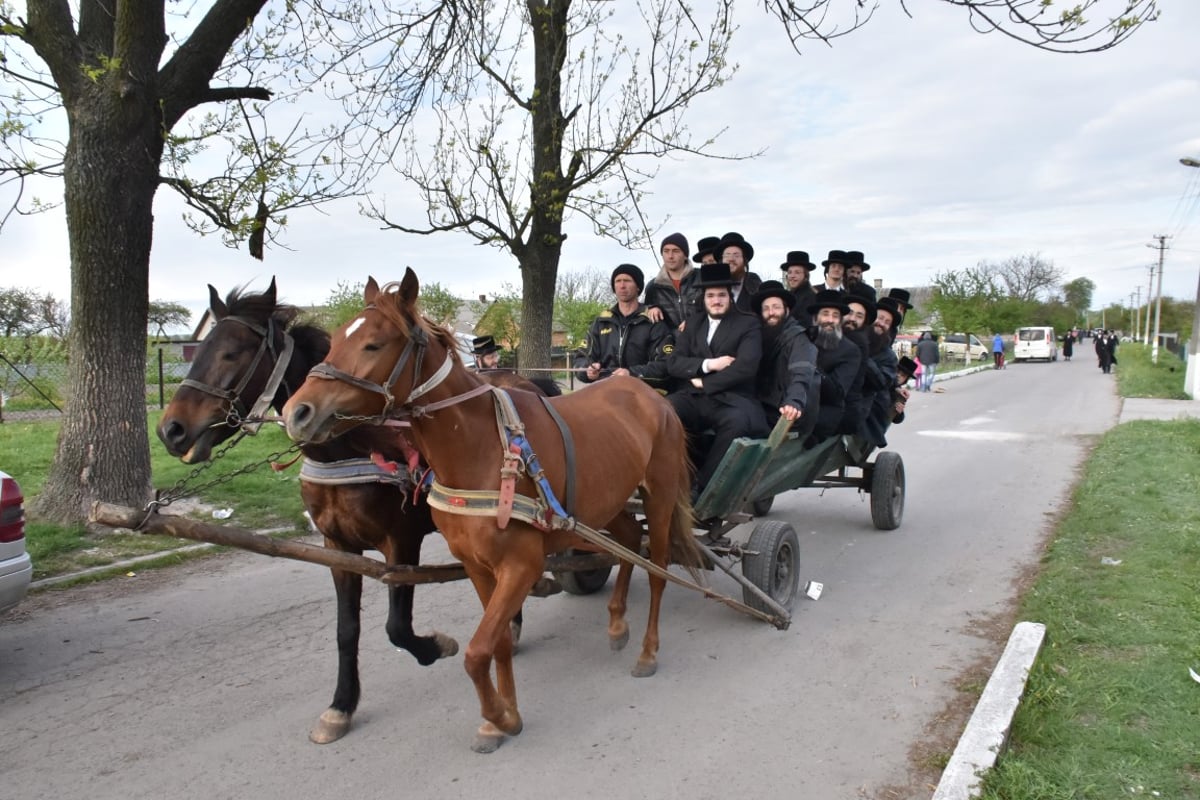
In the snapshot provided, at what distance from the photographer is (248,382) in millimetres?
3713

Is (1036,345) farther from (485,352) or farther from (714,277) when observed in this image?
(714,277)

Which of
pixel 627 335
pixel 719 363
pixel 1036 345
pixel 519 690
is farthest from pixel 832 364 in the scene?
pixel 1036 345

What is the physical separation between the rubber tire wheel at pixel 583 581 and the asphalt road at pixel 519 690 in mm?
81

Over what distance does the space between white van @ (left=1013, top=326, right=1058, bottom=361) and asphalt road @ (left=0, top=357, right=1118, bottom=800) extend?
44.4 metres

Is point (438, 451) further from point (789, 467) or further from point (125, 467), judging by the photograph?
point (125, 467)

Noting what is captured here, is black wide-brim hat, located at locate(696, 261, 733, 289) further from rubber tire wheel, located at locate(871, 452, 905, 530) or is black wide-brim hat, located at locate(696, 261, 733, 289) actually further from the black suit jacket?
rubber tire wheel, located at locate(871, 452, 905, 530)

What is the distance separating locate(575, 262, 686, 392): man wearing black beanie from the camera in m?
6.32

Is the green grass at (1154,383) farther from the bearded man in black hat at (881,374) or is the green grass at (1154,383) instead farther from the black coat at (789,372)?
the black coat at (789,372)

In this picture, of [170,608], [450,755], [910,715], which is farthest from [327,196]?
[910,715]

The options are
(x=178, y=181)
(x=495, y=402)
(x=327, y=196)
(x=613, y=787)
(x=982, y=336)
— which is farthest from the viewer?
(x=982, y=336)

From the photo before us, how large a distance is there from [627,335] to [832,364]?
1.60 meters

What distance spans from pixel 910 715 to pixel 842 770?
0.67m

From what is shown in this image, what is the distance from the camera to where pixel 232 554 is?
6934mm

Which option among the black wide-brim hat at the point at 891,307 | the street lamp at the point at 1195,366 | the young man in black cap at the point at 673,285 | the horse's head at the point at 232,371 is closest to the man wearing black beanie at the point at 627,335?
the young man in black cap at the point at 673,285
